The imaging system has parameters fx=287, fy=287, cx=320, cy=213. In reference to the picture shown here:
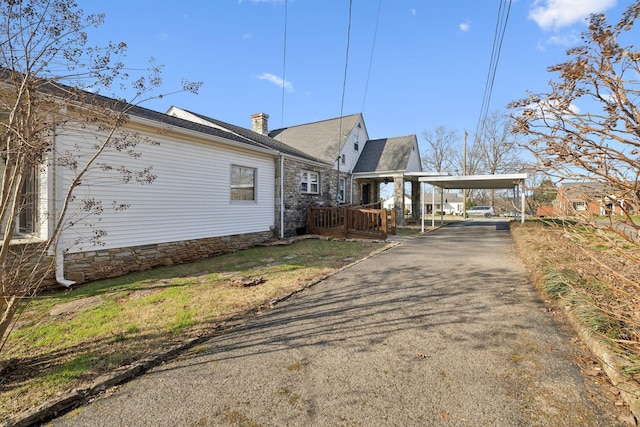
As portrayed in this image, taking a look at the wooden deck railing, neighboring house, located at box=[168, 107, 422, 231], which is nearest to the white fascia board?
neighboring house, located at box=[168, 107, 422, 231]

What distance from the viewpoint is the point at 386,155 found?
18906 millimetres

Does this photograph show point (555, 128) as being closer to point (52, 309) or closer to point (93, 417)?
point (93, 417)

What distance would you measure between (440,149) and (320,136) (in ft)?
96.0

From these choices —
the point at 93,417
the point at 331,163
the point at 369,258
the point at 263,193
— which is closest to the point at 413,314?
the point at 93,417

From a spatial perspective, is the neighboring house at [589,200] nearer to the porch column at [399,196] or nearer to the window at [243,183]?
the window at [243,183]

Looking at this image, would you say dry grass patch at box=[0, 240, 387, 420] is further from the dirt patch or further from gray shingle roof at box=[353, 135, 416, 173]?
gray shingle roof at box=[353, 135, 416, 173]

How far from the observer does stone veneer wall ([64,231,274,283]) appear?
6.21 m

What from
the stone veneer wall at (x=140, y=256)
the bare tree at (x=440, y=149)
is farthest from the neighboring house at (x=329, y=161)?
the bare tree at (x=440, y=149)

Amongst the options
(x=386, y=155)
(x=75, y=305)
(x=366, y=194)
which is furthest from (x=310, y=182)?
(x=75, y=305)

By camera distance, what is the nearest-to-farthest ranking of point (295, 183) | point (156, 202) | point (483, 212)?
point (156, 202) → point (295, 183) → point (483, 212)

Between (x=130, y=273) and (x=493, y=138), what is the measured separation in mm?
38126

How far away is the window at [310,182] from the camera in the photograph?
45.1 feet

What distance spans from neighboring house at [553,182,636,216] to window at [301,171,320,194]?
11.7 metres

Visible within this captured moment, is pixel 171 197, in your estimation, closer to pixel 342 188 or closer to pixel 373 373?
pixel 373 373
